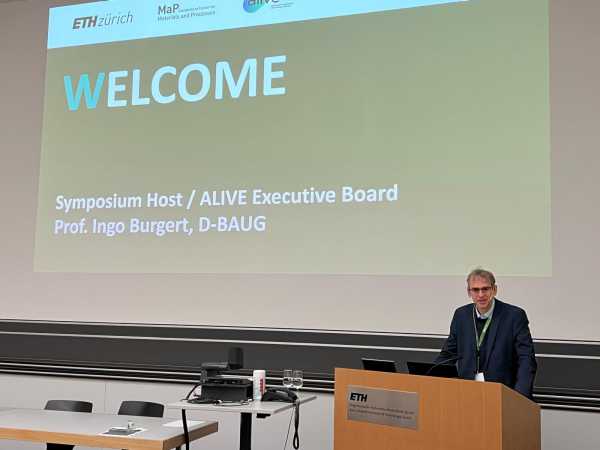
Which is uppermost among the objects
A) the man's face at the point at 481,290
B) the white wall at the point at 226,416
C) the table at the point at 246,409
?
the man's face at the point at 481,290

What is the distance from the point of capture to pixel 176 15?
18.0ft

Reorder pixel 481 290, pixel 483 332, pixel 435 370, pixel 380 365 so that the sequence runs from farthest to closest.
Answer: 1. pixel 483 332
2. pixel 481 290
3. pixel 380 365
4. pixel 435 370

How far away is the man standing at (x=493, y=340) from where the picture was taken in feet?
12.6

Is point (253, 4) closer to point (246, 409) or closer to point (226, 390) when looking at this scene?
point (226, 390)

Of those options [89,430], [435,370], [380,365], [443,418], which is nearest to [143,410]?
[89,430]

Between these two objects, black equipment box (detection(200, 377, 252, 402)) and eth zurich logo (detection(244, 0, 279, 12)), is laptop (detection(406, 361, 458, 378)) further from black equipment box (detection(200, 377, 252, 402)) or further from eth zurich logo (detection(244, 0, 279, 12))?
eth zurich logo (detection(244, 0, 279, 12))

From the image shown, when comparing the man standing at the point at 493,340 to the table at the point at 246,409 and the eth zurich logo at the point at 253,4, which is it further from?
the eth zurich logo at the point at 253,4

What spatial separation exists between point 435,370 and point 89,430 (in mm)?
1660

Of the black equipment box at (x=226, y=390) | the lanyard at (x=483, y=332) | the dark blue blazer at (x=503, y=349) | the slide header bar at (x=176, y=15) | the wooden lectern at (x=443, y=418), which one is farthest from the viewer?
the slide header bar at (x=176, y=15)

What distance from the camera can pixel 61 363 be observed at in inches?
217

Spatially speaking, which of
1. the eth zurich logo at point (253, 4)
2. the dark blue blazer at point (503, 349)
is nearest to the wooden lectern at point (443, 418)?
the dark blue blazer at point (503, 349)

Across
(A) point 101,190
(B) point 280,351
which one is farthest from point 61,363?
(B) point 280,351

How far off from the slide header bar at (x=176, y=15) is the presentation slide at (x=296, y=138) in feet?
0.04

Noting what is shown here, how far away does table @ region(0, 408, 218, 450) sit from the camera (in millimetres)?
3332
